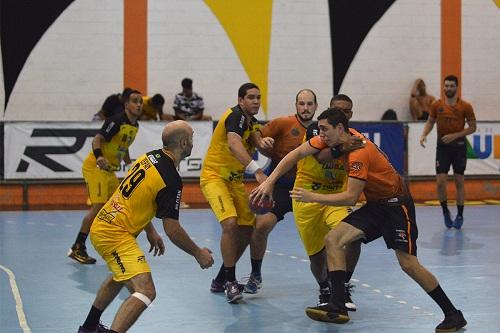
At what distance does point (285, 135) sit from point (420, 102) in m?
11.2

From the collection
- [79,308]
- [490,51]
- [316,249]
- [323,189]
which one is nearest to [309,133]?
[323,189]

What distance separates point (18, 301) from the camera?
909 cm

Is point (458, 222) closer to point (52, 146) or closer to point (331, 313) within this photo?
point (331, 313)

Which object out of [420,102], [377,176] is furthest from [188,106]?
[377,176]

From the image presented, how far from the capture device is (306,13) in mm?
20016

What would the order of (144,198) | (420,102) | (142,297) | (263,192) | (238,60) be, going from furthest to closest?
(420,102)
(238,60)
(263,192)
(144,198)
(142,297)

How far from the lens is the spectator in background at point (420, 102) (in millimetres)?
20094

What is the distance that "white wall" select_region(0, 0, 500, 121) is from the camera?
1894 cm

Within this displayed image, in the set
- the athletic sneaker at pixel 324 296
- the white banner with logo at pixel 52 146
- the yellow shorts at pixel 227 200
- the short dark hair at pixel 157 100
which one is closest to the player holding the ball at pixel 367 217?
the athletic sneaker at pixel 324 296

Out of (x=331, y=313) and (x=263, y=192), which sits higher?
(x=263, y=192)

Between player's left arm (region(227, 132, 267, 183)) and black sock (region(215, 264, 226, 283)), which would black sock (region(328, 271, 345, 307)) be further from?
black sock (region(215, 264, 226, 283))

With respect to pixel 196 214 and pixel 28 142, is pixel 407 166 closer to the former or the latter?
pixel 196 214

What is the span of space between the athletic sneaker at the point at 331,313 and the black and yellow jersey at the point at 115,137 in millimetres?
4314

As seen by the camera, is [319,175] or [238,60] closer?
[319,175]
